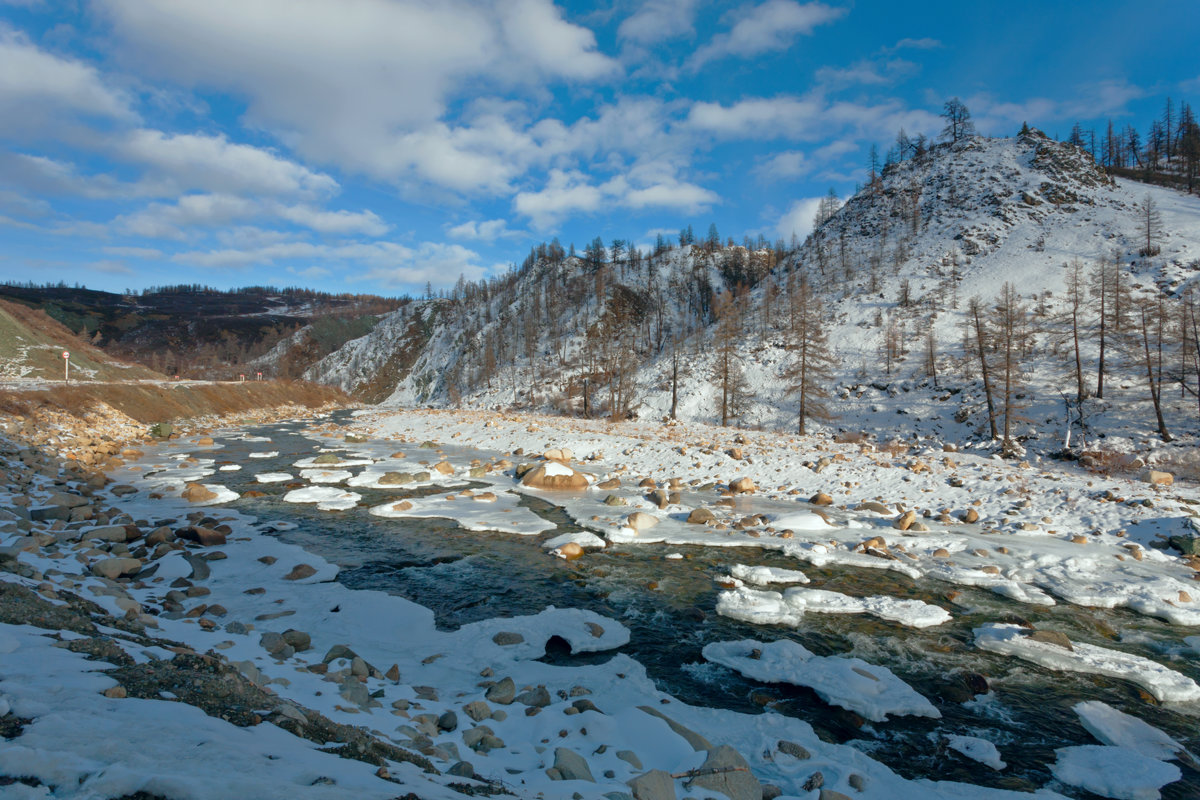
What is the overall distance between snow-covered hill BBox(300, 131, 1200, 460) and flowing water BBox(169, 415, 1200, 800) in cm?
2774

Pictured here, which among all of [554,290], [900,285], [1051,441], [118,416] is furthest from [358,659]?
[554,290]

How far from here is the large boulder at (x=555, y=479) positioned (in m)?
19.0

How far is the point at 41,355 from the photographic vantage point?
45.8 metres

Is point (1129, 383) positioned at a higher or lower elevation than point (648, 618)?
higher

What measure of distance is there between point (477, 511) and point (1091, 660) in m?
13.8

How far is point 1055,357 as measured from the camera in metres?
43.7

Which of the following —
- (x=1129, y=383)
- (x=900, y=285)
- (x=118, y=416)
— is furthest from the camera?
(x=900, y=285)

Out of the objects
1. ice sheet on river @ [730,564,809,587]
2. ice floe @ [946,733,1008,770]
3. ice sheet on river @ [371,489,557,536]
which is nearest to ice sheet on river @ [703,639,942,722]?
ice floe @ [946,733,1008,770]

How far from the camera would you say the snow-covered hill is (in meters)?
43.3

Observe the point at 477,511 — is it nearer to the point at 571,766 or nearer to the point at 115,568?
the point at 115,568

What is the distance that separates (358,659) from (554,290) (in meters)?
118

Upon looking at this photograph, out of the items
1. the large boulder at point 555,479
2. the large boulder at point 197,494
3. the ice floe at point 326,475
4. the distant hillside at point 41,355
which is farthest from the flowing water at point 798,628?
the distant hillside at point 41,355

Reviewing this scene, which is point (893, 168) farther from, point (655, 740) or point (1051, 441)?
point (655, 740)

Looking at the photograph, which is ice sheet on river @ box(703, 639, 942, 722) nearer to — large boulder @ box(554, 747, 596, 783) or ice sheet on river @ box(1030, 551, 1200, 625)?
large boulder @ box(554, 747, 596, 783)
